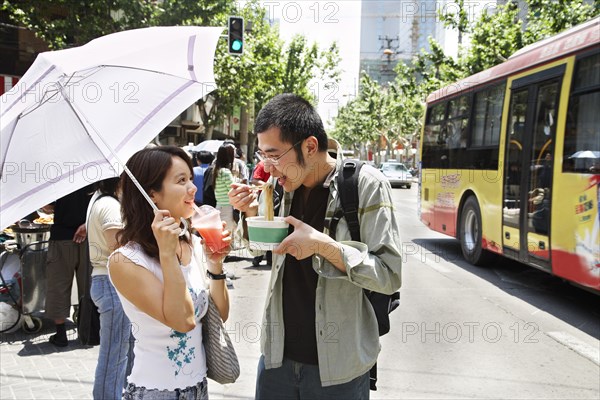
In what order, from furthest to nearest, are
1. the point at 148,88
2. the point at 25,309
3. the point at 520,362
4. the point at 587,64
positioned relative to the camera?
1. the point at 587,64
2. the point at 25,309
3. the point at 520,362
4. the point at 148,88

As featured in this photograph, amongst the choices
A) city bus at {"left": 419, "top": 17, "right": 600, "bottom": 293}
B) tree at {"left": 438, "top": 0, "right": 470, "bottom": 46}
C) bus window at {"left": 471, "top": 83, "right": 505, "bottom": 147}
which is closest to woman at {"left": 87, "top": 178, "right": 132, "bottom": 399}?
city bus at {"left": 419, "top": 17, "right": 600, "bottom": 293}

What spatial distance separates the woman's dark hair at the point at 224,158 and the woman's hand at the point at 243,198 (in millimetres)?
5212

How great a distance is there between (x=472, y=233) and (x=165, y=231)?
845 centimetres

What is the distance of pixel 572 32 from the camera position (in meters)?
6.81

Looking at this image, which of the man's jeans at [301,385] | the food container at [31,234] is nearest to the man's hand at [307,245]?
the man's jeans at [301,385]

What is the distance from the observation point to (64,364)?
15.5ft

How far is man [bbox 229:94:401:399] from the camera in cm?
192

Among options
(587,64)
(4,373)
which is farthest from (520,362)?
(4,373)

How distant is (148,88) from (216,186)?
4.98 m

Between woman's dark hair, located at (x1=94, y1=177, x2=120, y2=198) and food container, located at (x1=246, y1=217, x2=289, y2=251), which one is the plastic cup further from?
woman's dark hair, located at (x1=94, y1=177, x2=120, y2=198)

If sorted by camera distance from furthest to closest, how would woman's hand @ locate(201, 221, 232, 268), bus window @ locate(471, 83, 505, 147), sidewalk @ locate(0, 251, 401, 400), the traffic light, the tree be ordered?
the tree
the traffic light
bus window @ locate(471, 83, 505, 147)
sidewalk @ locate(0, 251, 401, 400)
woman's hand @ locate(201, 221, 232, 268)

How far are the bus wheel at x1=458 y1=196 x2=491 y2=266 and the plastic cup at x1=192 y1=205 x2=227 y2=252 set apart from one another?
758 cm

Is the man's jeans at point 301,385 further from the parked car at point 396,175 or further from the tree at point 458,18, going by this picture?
the parked car at point 396,175

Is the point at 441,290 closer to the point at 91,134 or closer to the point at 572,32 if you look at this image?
the point at 572,32
